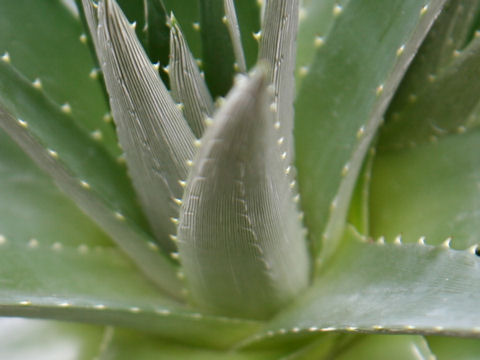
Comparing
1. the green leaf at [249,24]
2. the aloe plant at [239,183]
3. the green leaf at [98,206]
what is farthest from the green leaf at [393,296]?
the green leaf at [249,24]

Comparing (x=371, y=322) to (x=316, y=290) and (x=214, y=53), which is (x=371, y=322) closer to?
(x=316, y=290)

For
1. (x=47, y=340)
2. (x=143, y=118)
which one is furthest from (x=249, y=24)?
(x=47, y=340)

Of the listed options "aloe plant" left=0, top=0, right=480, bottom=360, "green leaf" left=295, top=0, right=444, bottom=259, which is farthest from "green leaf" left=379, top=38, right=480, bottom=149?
"green leaf" left=295, top=0, right=444, bottom=259

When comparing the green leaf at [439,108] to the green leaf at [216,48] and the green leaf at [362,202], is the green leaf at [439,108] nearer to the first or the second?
the green leaf at [362,202]

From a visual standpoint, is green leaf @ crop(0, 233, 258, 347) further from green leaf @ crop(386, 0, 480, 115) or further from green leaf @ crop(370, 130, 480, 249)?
green leaf @ crop(386, 0, 480, 115)

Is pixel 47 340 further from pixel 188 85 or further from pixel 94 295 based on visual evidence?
pixel 188 85

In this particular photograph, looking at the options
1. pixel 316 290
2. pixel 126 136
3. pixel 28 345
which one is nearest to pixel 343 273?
pixel 316 290
